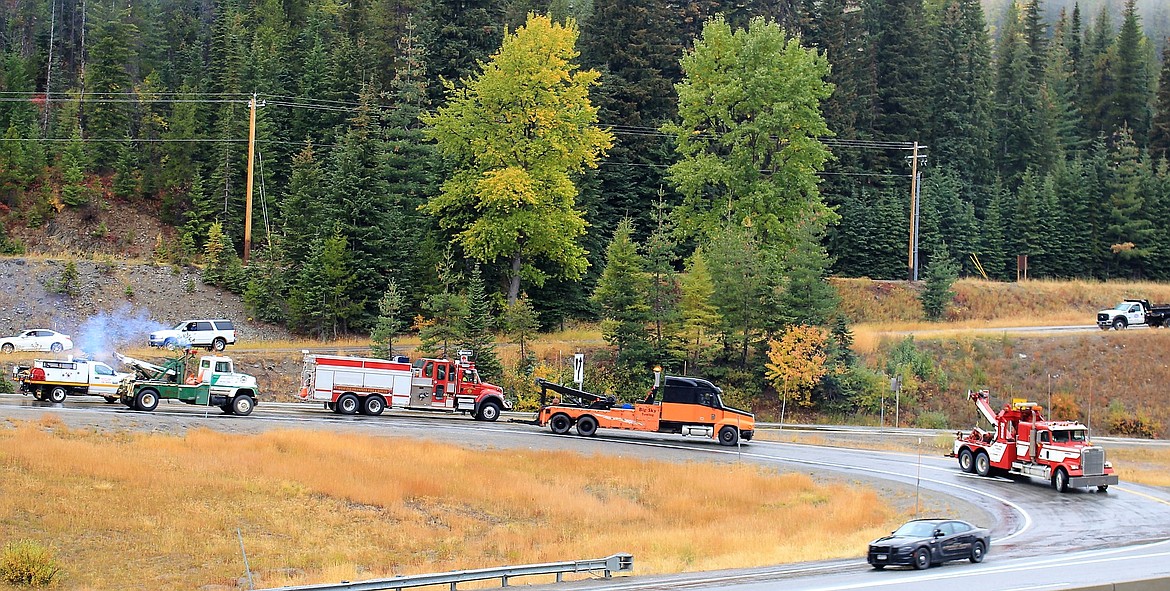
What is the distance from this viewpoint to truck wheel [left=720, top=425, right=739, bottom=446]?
46.3 meters

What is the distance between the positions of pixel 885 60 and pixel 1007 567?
70320mm

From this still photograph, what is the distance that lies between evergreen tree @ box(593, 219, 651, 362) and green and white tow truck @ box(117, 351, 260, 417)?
1874 cm

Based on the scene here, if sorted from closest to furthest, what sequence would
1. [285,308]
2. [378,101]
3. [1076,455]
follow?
[1076,455]
[285,308]
[378,101]

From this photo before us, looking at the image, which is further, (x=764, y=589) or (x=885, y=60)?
(x=885, y=60)

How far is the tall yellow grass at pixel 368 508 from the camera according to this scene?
2777 centimetres

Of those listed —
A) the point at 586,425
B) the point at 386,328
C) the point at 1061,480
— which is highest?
the point at 386,328

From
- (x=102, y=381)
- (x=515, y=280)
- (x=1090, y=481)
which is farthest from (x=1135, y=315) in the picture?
(x=102, y=381)

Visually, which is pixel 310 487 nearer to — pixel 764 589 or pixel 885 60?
pixel 764 589

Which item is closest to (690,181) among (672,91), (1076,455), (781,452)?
(672,91)

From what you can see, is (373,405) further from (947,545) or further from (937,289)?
(937,289)

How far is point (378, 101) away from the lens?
235ft

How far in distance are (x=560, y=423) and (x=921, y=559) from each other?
23.0 metres

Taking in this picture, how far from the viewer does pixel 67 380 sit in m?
44.4

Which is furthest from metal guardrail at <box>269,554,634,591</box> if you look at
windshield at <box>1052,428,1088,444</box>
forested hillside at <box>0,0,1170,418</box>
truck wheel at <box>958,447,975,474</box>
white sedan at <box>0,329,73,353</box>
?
white sedan at <box>0,329,73,353</box>
